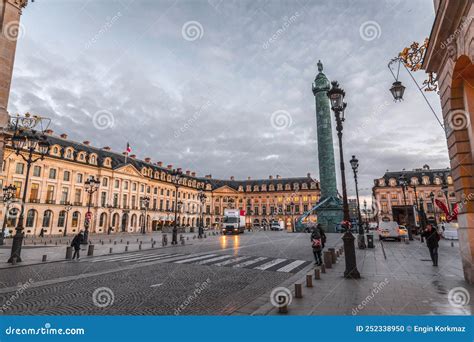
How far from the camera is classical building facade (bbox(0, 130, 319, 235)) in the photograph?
45.8m

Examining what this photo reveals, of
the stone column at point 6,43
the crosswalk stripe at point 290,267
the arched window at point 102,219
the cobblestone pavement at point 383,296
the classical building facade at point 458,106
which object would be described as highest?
the stone column at point 6,43

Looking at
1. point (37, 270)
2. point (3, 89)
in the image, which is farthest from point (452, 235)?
point (3, 89)

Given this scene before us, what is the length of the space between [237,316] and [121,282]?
5.46 m

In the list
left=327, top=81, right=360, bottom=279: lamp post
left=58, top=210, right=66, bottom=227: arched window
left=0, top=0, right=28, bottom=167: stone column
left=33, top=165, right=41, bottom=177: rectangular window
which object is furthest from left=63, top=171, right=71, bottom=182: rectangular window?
left=327, top=81, right=360, bottom=279: lamp post

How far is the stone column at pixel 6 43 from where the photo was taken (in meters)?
10.2

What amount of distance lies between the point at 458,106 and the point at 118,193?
202 feet

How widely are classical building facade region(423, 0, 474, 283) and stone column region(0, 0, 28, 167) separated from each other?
14.4 metres

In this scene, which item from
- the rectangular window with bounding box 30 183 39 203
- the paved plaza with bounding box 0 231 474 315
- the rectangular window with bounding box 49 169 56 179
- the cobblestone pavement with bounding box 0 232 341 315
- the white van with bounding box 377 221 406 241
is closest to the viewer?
the paved plaza with bounding box 0 231 474 315

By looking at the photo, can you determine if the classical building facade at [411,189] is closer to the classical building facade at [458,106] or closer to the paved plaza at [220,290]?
the paved plaza at [220,290]

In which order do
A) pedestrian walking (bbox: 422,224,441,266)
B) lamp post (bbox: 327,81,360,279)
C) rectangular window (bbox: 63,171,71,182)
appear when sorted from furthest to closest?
rectangular window (bbox: 63,171,71,182), pedestrian walking (bbox: 422,224,441,266), lamp post (bbox: 327,81,360,279)

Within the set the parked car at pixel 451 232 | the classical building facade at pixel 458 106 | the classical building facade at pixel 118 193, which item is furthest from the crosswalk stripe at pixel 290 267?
the classical building facade at pixel 118 193

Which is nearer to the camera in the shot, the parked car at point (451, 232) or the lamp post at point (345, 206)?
the lamp post at point (345, 206)

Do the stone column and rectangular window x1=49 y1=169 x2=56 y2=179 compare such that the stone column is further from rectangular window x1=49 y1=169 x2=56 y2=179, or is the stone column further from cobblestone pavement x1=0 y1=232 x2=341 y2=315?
rectangular window x1=49 y1=169 x2=56 y2=179

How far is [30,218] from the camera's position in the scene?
145 feet
